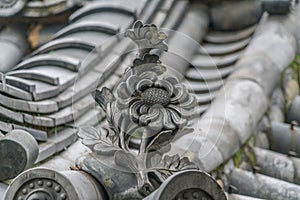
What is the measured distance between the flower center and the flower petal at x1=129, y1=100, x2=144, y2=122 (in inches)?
1.6

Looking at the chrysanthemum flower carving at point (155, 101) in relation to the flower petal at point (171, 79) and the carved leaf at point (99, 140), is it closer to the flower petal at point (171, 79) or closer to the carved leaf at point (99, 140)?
the flower petal at point (171, 79)

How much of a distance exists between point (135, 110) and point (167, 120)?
0.19 metres

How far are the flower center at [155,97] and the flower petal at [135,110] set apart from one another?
4 cm

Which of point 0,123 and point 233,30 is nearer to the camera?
point 0,123

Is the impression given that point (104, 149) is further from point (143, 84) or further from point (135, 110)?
point (143, 84)

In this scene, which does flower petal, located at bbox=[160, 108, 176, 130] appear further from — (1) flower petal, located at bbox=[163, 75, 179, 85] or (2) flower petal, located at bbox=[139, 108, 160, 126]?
(1) flower petal, located at bbox=[163, 75, 179, 85]

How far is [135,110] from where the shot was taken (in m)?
4.91

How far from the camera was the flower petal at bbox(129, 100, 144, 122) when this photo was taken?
16.0ft

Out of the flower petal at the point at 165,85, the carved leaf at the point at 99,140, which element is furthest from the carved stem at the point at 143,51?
the carved leaf at the point at 99,140

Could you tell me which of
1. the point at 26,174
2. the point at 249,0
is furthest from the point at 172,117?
the point at 249,0

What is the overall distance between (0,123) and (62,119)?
2.34ft

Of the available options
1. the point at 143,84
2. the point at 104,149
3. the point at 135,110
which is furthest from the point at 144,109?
the point at 104,149

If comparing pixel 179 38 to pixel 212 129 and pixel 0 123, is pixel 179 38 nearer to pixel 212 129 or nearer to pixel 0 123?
pixel 212 129

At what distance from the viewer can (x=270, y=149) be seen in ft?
25.3
